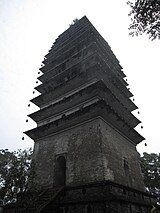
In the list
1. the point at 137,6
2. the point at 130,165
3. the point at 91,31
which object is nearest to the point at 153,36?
the point at 137,6

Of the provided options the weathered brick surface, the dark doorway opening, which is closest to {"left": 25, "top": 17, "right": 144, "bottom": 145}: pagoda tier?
the weathered brick surface

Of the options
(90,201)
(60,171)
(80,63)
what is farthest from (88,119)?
(80,63)

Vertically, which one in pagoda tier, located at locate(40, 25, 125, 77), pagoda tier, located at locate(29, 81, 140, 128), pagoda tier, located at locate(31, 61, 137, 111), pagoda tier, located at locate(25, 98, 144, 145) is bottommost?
pagoda tier, located at locate(25, 98, 144, 145)

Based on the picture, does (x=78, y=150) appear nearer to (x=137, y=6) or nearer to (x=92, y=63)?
(x=92, y=63)

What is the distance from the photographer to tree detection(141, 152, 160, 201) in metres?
25.0

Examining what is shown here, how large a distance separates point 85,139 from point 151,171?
1619cm

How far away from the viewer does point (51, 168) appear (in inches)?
553

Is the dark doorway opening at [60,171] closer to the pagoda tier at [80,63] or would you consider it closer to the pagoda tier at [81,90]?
the pagoda tier at [81,90]

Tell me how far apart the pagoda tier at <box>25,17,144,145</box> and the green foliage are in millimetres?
10359

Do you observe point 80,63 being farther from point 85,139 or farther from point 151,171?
point 151,171

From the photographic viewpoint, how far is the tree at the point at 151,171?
985 inches

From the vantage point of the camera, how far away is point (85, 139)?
13.3 meters

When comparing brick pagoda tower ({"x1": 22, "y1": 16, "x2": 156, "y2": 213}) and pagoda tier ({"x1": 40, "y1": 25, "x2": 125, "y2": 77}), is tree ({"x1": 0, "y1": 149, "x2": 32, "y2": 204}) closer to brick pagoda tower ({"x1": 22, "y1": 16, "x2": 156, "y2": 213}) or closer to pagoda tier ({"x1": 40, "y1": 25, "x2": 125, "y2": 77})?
brick pagoda tower ({"x1": 22, "y1": 16, "x2": 156, "y2": 213})

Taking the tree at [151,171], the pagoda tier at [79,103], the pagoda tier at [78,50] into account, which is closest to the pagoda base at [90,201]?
the pagoda tier at [79,103]
